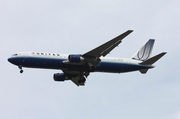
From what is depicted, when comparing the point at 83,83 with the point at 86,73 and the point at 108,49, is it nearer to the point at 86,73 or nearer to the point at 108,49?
the point at 86,73

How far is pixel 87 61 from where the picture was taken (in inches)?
2359

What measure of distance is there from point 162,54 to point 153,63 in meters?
5.14

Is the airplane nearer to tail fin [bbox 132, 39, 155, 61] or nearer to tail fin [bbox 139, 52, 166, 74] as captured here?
tail fin [bbox 139, 52, 166, 74]

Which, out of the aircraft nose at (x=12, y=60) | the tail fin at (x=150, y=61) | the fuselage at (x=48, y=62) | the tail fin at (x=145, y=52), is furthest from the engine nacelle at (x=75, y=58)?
the tail fin at (x=145, y=52)

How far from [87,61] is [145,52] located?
12.2m

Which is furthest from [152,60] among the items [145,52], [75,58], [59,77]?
[59,77]

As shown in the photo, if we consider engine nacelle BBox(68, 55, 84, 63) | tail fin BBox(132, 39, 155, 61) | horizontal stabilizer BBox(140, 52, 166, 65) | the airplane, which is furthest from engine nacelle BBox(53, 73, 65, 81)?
horizontal stabilizer BBox(140, 52, 166, 65)

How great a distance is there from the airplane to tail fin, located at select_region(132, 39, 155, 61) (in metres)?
0.80

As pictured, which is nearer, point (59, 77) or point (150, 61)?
point (150, 61)

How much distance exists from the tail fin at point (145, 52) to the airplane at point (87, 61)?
0.80 meters

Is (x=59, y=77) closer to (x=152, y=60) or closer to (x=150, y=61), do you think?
(x=150, y=61)

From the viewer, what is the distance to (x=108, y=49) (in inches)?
2311

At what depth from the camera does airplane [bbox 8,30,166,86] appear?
191 feet

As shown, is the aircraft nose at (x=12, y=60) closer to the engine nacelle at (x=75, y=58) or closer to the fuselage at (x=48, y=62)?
the fuselage at (x=48, y=62)
